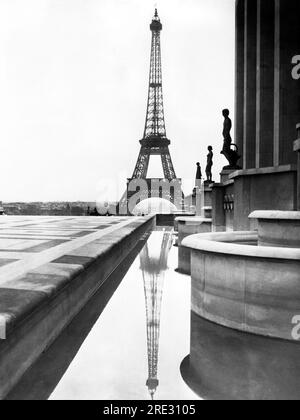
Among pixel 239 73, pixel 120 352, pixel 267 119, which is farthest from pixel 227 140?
pixel 239 73

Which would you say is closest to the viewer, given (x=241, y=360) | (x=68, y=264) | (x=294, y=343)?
(x=241, y=360)

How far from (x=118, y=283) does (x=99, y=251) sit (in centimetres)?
121

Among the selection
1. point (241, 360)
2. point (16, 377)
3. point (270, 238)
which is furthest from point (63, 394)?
point (270, 238)

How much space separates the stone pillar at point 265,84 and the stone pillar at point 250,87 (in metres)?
2.25

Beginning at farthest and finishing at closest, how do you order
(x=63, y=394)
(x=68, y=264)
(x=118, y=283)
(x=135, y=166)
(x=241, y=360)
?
(x=135, y=166)
(x=118, y=283)
(x=68, y=264)
(x=241, y=360)
(x=63, y=394)

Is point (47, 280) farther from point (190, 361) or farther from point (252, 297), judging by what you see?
point (252, 297)

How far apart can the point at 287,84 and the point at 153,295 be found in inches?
520

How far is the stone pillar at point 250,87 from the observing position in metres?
21.4

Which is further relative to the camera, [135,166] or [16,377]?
[135,166]

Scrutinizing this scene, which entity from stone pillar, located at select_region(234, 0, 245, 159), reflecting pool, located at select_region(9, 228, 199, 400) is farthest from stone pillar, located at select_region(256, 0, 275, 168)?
reflecting pool, located at select_region(9, 228, 199, 400)

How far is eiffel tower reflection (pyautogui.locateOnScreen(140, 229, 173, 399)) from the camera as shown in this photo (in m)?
3.92

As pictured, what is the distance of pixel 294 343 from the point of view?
4672 mm

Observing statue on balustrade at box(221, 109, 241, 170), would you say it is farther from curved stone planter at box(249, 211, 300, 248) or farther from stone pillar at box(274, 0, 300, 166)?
curved stone planter at box(249, 211, 300, 248)

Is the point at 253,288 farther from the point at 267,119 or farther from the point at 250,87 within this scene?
the point at 250,87
